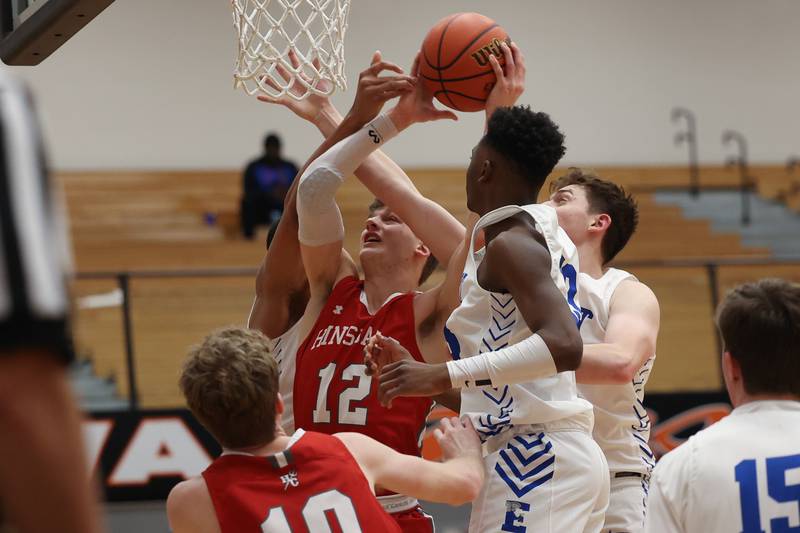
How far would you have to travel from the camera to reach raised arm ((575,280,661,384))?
2.92 meters

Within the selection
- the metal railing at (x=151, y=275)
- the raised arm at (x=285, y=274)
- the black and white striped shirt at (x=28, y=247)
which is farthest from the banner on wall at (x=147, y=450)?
the black and white striped shirt at (x=28, y=247)

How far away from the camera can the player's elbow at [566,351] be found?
2.43m

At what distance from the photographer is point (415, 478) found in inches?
95.3

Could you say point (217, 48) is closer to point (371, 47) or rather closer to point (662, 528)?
point (371, 47)

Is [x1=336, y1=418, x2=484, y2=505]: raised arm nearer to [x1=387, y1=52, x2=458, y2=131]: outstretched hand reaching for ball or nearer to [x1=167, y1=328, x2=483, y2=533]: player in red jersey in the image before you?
[x1=167, y1=328, x2=483, y2=533]: player in red jersey

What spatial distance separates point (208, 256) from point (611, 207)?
26.0 ft

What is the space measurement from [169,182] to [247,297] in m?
2.92

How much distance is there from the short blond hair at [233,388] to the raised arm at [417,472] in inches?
7.9

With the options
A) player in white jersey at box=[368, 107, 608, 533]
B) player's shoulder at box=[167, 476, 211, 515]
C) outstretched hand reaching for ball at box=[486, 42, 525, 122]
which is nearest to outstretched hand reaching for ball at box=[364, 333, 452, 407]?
player in white jersey at box=[368, 107, 608, 533]

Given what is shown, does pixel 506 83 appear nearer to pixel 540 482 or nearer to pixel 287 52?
pixel 287 52

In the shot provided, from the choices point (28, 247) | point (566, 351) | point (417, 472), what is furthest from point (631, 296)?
point (28, 247)

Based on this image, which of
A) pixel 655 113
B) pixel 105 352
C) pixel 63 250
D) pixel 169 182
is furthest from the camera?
pixel 655 113

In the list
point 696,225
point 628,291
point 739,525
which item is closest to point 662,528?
point 739,525

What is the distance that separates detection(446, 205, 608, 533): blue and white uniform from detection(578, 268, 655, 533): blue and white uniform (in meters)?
0.42
